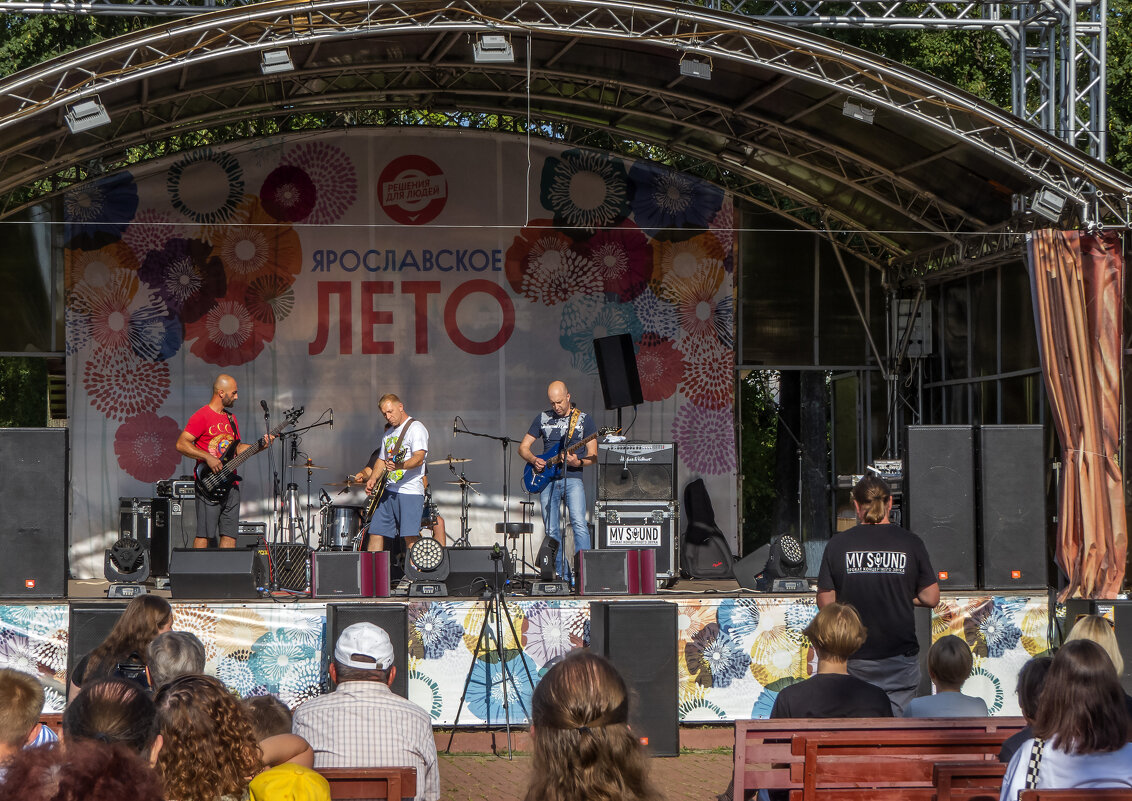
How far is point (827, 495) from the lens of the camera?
12898mm

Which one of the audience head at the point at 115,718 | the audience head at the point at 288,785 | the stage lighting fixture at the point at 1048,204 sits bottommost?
the audience head at the point at 288,785

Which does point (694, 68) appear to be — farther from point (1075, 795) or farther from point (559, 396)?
point (1075, 795)

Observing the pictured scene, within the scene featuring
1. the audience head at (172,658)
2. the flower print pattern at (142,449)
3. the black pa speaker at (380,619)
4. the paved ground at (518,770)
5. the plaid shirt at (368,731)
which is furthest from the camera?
the flower print pattern at (142,449)

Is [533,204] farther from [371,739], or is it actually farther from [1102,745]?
[1102,745]

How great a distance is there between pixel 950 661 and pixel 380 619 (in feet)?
11.3

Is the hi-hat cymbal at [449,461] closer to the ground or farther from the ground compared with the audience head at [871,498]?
farther from the ground

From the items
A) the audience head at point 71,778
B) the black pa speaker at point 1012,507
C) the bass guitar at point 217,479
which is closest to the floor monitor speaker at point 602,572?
the black pa speaker at point 1012,507

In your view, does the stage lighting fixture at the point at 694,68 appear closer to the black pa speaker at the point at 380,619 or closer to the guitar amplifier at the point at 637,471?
the guitar amplifier at the point at 637,471

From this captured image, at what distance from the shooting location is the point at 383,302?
39.0 ft

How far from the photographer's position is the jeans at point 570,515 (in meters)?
9.26

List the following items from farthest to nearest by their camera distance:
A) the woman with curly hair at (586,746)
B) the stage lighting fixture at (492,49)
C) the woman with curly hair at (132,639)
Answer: the stage lighting fixture at (492,49)
the woman with curly hair at (132,639)
the woman with curly hair at (586,746)

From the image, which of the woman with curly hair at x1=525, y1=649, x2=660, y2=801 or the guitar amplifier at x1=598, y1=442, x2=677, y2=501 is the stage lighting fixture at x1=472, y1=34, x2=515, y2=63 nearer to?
the guitar amplifier at x1=598, y1=442, x2=677, y2=501

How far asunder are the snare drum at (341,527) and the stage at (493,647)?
10.8 ft

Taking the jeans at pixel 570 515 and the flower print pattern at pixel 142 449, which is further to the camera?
the flower print pattern at pixel 142 449
